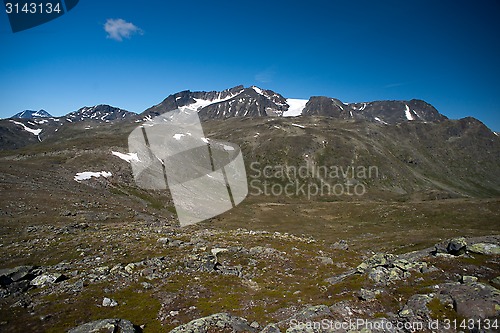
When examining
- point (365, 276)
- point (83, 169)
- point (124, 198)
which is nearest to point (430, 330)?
point (365, 276)

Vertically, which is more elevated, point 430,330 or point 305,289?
point 430,330

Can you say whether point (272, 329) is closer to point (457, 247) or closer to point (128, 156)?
point (457, 247)

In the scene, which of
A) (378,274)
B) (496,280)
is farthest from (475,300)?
(378,274)

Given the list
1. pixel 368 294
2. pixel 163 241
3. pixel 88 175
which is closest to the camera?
pixel 368 294

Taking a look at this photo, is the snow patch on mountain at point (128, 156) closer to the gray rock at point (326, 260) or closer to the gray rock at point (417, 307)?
Answer: the gray rock at point (326, 260)

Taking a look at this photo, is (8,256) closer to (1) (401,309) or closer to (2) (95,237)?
(2) (95,237)

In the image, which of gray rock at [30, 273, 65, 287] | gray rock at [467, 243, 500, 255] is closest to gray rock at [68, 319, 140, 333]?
gray rock at [30, 273, 65, 287]

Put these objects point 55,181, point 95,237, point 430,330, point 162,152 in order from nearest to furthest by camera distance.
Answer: point 430,330
point 95,237
point 55,181
point 162,152
